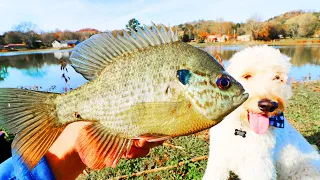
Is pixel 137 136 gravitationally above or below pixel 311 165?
above

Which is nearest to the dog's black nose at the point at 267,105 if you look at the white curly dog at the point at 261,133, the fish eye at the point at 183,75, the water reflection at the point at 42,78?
the white curly dog at the point at 261,133

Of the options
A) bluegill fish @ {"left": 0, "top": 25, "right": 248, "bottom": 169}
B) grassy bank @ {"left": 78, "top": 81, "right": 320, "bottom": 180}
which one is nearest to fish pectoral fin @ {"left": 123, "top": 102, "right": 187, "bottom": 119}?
bluegill fish @ {"left": 0, "top": 25, "right": 248, "bottom": 169}

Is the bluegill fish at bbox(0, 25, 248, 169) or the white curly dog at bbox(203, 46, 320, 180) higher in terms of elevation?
the bluegill fish at bbox(0, 25, 248, 169)

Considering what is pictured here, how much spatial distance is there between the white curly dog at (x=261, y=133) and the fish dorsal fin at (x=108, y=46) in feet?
6.84

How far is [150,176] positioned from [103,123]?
3.55m

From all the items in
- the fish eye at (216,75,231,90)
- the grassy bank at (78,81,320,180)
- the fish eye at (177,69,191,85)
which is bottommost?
the grassy bank at (78,81,320,180)

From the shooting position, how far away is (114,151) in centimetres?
138

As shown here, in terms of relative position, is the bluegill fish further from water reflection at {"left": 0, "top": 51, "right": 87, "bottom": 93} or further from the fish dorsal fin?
water reflection at {"left": 0, "top": 51, "right": 87, "bottom": 93}

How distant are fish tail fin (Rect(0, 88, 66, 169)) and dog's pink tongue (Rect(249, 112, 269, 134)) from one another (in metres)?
2.53

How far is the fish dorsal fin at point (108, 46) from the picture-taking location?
54.9 inches

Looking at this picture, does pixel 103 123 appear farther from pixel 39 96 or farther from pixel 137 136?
pixel 39 96

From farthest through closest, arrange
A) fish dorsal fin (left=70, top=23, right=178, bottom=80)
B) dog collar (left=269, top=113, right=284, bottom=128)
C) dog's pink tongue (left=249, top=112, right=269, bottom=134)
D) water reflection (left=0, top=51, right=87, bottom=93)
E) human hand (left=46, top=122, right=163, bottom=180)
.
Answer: water reflection (left=0, top=51, right=87, bottom=93) → dog collar (left=269, top=113, right=284, bottom=128) → dog's pink tongue (left=249, top=112, right=269, bottom=134) → human hand (left=46, top=122, right=163, bottom=180) → fish dorsal fin (left=70, top=23, right=178, bottom=80)

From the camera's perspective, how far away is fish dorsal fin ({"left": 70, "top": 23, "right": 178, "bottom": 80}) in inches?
54.9

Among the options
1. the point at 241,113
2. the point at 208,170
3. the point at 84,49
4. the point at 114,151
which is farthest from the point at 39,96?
the point at 208,170
